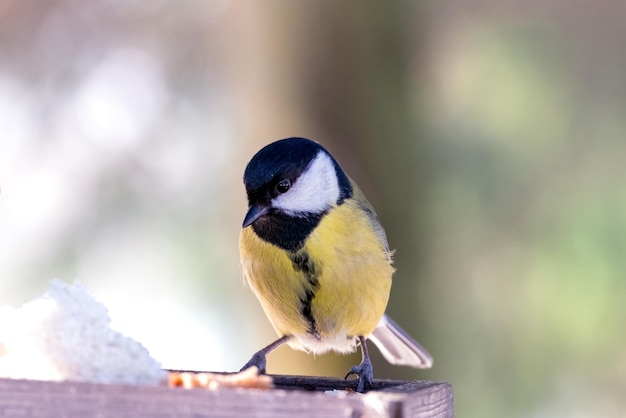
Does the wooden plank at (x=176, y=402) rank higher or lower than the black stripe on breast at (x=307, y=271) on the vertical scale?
lower

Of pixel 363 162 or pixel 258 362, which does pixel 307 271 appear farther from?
pixel 363 162

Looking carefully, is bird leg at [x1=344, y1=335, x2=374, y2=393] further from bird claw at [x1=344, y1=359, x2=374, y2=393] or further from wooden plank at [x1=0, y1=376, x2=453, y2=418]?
wooden plank at [x1=0, y1=376, x2=453, y2=418]

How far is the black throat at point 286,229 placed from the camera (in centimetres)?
227

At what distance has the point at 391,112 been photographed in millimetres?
3869

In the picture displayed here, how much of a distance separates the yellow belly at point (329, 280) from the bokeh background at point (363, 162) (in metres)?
1.17

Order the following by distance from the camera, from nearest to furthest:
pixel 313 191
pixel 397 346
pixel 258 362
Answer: pixel 313 191
pixel 258 362
pixel 397 346

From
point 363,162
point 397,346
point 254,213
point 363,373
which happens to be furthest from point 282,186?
point 363,162

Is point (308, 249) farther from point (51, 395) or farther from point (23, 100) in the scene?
point (23, 100)

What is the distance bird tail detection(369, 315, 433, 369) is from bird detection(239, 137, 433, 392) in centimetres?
51

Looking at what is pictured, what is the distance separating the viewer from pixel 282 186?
225cm

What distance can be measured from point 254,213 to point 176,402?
38.1 inches

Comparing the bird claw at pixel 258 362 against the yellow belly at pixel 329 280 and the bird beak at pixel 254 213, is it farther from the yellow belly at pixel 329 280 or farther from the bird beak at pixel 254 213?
the bird beak at pixel 254 213

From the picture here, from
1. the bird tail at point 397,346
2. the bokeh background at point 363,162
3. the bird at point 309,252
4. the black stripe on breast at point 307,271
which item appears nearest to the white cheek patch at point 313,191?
the bird at point 309,252

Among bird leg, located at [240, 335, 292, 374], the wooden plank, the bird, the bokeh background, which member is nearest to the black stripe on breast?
the bird
